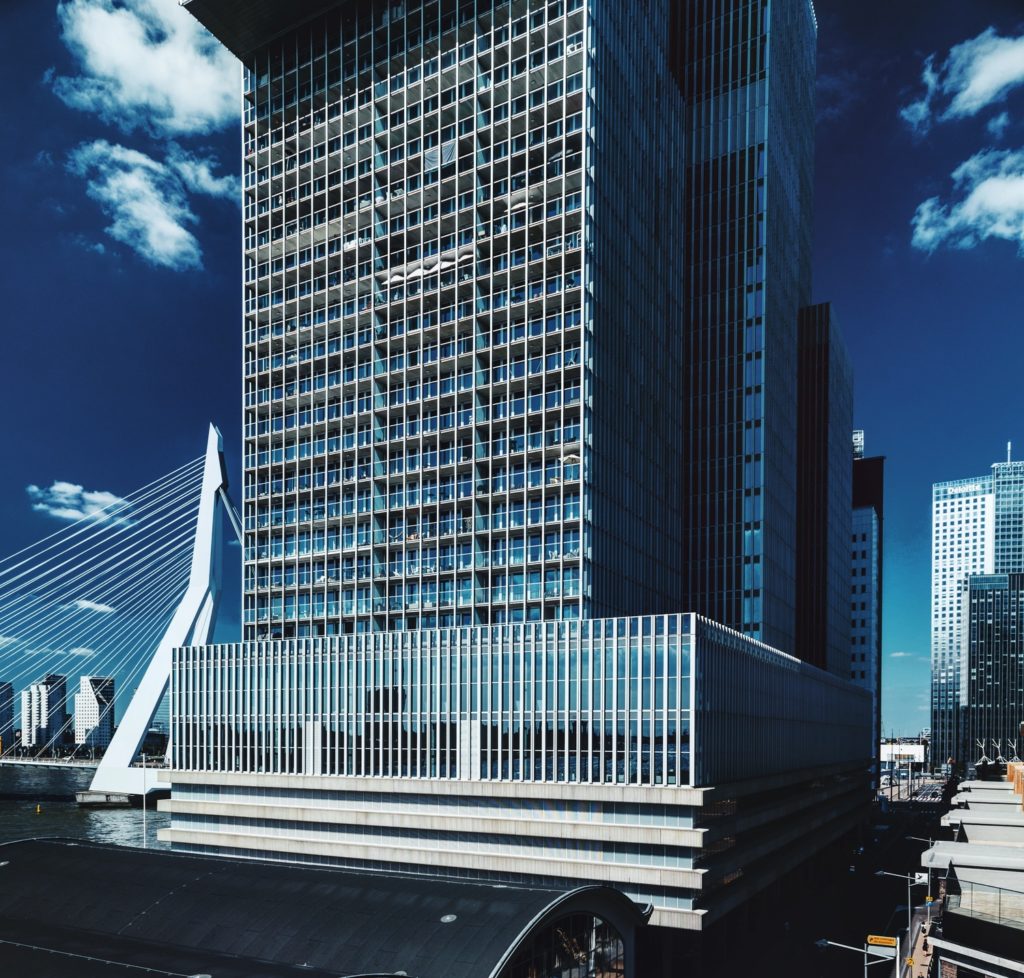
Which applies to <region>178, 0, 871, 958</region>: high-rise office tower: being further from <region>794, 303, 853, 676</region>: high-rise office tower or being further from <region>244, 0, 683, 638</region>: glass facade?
<region>794, 303, 853, 676</region>: high-rise office tower

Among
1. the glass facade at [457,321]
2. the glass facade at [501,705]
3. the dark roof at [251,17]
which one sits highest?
the dark roof at [251,17]

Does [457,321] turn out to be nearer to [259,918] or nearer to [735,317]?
[735,317]

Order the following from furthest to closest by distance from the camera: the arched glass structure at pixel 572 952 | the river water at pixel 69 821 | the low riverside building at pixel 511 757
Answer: the river water at pixel 69 821 → the low riverside building at pixel 511 757 → the arched glass structure at pixel 572 952

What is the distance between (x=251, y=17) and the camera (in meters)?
104

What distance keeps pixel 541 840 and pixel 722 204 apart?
82870mm

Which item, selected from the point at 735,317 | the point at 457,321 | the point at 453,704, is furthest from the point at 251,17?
the point at 453,704

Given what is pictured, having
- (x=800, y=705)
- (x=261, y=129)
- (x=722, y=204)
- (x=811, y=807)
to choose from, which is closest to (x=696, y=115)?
(x=722, y=204)

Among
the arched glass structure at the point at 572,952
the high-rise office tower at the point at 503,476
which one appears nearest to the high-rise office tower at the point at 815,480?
the high-rise office tower at the point at 503,476

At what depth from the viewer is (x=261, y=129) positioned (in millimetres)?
108000

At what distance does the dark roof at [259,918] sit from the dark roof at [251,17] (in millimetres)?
85555

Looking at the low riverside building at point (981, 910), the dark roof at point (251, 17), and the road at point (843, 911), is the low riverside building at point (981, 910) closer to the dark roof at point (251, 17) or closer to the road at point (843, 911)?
the road at point (843, 911)

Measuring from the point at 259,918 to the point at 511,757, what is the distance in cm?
2673

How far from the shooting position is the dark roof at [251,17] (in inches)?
4028

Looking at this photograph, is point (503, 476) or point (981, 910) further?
point (503, 476)
